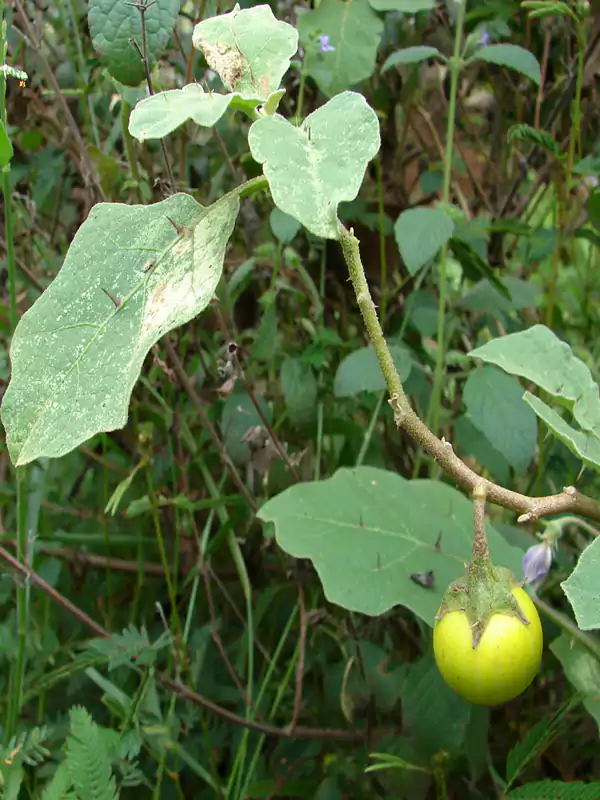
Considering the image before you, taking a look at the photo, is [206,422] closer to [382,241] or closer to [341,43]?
[382,241]

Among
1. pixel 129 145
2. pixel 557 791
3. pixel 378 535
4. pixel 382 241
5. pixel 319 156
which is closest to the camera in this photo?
pixel 319 156

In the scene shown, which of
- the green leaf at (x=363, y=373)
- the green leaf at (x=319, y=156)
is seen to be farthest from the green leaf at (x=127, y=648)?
the green leaf at (x=319, y=156)

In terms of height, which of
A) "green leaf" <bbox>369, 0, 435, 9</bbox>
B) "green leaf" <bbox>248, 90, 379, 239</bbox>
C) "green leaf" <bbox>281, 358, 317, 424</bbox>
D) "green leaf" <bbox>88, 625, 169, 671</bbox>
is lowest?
"green leaf" <bbox>88, 625, 169, 671</bbox>

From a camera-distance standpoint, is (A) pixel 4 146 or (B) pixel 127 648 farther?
(B) pixel 127 648

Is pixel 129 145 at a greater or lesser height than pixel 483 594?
greater

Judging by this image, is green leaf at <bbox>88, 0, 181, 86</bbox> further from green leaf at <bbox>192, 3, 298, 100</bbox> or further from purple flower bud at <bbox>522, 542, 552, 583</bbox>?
purple flower bud at <bbox>522, 542, 552, 583</bbox>

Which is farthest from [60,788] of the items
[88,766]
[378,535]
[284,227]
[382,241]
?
[382,241]

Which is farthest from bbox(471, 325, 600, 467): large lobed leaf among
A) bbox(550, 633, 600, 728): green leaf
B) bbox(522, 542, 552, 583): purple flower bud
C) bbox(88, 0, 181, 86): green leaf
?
bbox(88, 0, 181, 86): green leaf
